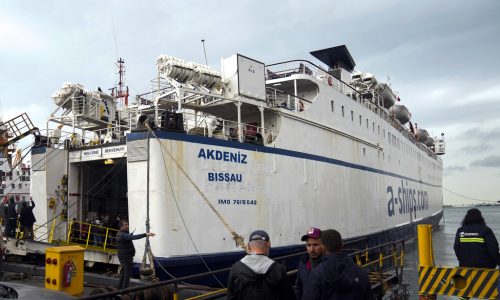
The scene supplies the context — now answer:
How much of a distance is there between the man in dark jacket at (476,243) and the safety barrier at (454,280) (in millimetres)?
228

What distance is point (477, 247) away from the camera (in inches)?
246

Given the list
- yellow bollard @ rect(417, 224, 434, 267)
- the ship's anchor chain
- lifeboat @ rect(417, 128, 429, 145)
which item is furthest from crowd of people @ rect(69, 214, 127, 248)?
lifeboat @ rect(417, 128, 429, 145)

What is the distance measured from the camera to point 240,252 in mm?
11453

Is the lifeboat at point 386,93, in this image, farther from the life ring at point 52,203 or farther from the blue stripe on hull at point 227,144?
the life ring at point 52,203

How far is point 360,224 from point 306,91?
6009 mm

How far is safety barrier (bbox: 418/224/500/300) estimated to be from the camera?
6066 mm

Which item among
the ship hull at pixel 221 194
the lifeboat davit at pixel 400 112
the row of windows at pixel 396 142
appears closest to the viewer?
the ship hull at pixel 221 194

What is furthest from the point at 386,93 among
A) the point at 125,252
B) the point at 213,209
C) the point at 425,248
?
the point at 125,252

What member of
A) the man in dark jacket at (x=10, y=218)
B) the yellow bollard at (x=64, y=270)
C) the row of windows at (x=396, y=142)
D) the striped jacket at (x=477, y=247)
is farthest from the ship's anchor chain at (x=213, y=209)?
the row of windows at (x=396, y=142)

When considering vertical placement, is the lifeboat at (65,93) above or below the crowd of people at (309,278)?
above

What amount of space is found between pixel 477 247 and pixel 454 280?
583mm

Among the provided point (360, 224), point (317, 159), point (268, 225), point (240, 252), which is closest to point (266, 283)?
point (240, 252)

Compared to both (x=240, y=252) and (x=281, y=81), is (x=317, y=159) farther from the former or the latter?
(x=240, y=252)

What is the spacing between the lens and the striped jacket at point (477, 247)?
20.1ft
